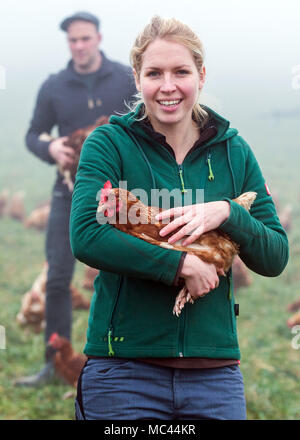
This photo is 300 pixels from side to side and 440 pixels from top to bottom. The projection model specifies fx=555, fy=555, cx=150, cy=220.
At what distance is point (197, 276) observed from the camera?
159 centimetres

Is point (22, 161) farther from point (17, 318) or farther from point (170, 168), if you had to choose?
point (170, 168)

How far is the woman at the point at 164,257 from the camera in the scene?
1.63 meters

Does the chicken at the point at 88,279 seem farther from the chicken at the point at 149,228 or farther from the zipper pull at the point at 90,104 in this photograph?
the chicken at the point at 149,228

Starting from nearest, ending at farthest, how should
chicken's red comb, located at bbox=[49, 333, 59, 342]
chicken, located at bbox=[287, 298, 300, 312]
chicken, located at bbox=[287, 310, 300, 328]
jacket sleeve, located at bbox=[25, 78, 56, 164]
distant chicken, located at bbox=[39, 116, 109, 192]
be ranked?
distant chicken, located at bbox=[39, 116, 109, 192] < jacket sleeve, located at bbox=[25, 78, 56, 164] < chicken's red comb, located at bbox=[49, 333, 59, 342] < chicken, located at bbox=[287, 310, 300, 328] < chicken, located at bbox=[287, 298, 300, 312]

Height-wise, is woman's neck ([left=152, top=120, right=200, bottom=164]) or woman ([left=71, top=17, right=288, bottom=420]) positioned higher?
woman's neck ([left=152, top=120, right=200, bottom=164])

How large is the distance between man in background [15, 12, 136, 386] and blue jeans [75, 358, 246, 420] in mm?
2448

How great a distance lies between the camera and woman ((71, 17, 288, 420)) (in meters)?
1.63

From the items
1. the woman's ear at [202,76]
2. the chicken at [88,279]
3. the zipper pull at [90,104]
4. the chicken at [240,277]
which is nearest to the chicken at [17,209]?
the chicken at [88,279]

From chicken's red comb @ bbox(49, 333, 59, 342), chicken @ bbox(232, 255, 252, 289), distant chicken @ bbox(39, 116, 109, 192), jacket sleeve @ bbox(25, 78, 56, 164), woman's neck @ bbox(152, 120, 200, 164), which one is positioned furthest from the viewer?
chicken @ bbox(232, 255, 252, 289)

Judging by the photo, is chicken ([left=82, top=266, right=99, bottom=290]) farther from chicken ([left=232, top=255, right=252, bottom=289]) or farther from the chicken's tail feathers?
the chicken's tail feathers

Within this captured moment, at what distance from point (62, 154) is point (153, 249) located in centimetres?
249

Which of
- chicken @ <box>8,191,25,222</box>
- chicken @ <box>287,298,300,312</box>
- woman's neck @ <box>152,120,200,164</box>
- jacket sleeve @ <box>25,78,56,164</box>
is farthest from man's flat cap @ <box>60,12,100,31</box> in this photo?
chicken @ <box>8,191,25,222</box>

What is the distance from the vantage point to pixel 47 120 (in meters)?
4.28

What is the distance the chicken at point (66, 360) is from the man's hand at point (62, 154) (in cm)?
135
